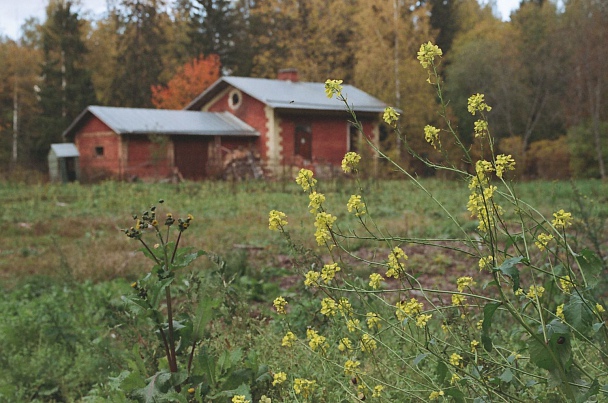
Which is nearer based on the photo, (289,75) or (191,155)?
(191,155)

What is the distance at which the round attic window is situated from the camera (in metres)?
30.1

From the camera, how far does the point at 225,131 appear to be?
28188mm

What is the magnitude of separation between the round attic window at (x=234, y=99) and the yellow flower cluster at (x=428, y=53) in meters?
28.6

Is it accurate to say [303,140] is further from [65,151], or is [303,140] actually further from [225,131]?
[65,151]

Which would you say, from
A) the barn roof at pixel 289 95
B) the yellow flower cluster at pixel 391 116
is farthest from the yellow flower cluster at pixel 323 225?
the barn roof at pixel 289 95

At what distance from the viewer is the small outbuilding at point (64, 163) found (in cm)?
2803

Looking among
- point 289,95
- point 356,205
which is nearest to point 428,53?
point 356,205

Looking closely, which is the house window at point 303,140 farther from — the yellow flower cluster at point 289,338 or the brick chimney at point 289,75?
the yellow flower cluster at point 289,338

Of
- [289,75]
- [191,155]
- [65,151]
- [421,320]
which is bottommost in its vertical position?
[421,320]

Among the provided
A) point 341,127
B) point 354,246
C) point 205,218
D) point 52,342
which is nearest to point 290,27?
point 341,127

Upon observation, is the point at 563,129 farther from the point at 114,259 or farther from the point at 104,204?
the point at 114,259

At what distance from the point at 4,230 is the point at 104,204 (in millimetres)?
4152

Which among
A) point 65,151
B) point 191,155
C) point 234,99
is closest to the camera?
point 191,155

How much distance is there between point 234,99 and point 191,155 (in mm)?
3930
